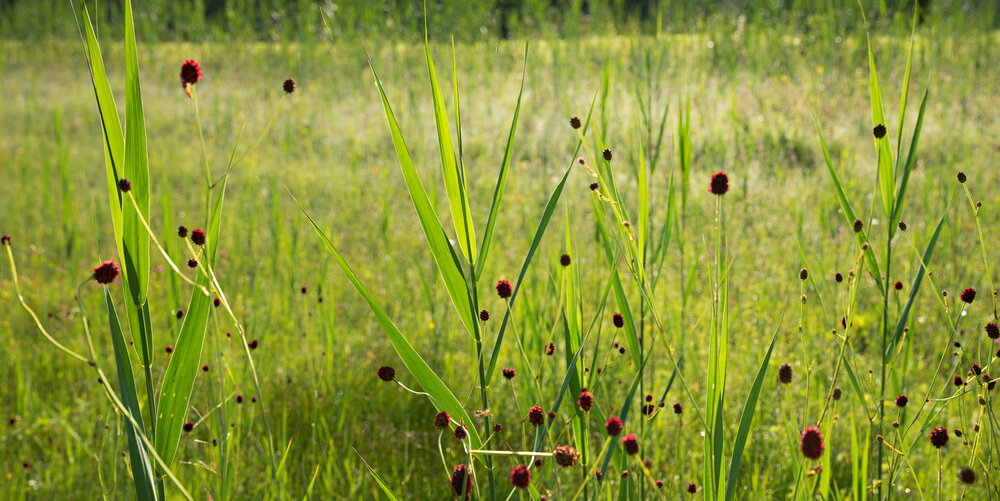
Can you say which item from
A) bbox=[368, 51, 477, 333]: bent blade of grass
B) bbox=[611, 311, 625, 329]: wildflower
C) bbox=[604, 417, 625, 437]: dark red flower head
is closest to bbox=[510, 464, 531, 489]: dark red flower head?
bbox=[604, 417, 625, 437]: dark red flower head

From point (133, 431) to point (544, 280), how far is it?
1.52 metres

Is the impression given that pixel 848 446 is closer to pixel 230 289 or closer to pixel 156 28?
pixel 230 289

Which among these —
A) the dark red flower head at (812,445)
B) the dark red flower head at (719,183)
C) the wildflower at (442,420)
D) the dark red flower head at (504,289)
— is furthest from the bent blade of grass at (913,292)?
the wildflower at (442,420)

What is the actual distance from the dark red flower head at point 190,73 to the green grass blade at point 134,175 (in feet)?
0.23

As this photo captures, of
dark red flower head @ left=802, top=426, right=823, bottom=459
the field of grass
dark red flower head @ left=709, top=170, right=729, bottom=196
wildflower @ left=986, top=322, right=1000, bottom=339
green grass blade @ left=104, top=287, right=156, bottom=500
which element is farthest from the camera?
the field of grass

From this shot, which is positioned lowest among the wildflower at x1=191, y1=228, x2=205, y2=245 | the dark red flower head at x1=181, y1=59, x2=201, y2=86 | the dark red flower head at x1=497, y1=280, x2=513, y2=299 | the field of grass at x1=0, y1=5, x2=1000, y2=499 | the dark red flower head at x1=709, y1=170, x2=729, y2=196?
the field of grass at x1=0, y1=5, x2=1000, y2=499

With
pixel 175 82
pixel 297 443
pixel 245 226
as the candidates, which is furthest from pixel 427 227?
pixel 175 82

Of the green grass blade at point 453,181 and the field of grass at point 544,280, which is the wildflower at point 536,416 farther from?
the green grass blade at point 453,181

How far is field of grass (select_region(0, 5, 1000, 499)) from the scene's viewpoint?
1287mm

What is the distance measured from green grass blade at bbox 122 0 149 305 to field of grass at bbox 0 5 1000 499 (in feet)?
0.28

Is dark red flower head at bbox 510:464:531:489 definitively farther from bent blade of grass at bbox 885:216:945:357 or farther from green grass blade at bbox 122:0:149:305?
bent blade of grass at bbox 885:216:945:357

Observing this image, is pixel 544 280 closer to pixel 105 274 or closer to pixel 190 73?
pixel 190 73

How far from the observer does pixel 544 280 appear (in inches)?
84.0

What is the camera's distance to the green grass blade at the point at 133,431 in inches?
28.1
